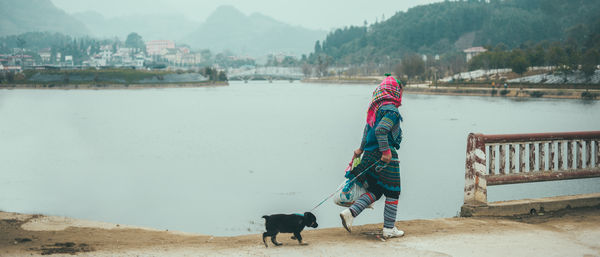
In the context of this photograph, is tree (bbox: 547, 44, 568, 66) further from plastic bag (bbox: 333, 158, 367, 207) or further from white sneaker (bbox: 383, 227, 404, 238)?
plastic bag (bbox: 333, 158, 367, 207)

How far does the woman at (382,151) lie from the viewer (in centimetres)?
660

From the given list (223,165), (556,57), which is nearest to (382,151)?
(223,165)

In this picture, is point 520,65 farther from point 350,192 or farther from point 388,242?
point 350,192

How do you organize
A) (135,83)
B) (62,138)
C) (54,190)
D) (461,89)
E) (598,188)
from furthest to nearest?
(135,83)
(461,89)
(62,138)
(54,190)
(598,188)

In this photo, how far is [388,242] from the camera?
277 inches

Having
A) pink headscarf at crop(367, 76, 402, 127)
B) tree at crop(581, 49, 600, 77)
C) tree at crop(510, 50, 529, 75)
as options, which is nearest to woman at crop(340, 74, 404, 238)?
pink headscarf at crop(367, 76, 402, 127)

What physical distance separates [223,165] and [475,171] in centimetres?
2542

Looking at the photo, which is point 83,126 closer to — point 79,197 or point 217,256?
point 79,197

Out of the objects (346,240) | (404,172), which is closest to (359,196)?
(346,240)

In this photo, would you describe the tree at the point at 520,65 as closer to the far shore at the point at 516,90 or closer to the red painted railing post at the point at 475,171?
the far shore at the point at 516,90

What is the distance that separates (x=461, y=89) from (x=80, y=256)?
10370 centimetres

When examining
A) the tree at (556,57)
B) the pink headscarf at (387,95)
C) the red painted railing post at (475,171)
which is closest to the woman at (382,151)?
the pink headscarf at (387,95)

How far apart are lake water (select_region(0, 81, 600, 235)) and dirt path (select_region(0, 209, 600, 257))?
8.33 m

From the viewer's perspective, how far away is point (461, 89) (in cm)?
10450
